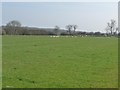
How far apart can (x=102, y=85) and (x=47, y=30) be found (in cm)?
16816

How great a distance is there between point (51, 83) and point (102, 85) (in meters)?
1.96

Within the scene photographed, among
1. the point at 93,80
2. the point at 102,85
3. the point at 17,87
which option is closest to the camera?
the point at 17,87

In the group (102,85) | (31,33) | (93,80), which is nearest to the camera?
(102,85)

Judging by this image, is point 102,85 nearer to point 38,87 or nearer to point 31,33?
point 38,87

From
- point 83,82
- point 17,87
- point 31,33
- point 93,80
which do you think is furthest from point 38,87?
point 31,33

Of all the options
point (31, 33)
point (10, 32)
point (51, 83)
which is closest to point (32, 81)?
point (51, 83)

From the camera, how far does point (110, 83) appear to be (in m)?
11.8

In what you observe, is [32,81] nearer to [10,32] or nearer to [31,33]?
[10,32]

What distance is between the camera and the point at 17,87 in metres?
10.4

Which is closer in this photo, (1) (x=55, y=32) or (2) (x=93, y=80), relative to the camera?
(2) (x=93, y=80)

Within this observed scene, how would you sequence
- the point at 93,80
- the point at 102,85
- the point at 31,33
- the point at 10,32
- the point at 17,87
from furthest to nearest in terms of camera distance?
the point at 31,33 < the point at 10,32 < the point at 93,80 < the point at 102,85 < the point at 17,87

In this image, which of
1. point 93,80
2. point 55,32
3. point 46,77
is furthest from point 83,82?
point 55,32

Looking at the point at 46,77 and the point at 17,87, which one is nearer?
the point at 17,87

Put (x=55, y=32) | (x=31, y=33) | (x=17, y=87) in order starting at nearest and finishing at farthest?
1. (x=17, y=87)
2. (x=31, y=33)
3. (x=55, y=32)
